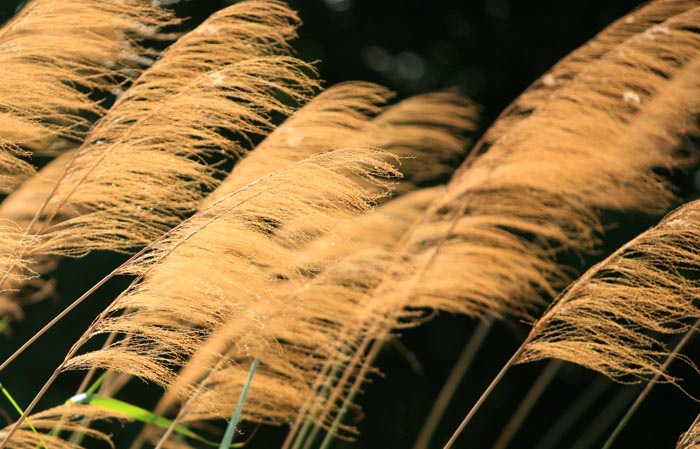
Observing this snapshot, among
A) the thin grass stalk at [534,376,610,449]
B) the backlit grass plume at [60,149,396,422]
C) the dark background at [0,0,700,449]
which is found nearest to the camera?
the backlit grass plume at [60,149,396,422]

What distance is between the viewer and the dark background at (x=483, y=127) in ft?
16.6

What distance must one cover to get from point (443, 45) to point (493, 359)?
2.40 meters

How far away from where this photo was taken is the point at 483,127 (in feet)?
20.0

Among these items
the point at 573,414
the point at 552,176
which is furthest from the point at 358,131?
the point at 573,414

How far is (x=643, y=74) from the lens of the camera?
88.2 inches

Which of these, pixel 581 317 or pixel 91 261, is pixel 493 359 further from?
pixel 581 317

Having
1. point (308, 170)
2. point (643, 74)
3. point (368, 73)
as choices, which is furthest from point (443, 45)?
point (308, 170)

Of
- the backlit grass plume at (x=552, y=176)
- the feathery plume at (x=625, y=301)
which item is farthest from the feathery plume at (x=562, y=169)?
the feathery plume at (x=625, y=301)

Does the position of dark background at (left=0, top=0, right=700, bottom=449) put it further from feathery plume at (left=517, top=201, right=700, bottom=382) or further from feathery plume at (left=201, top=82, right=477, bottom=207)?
feathery plume at (left=517, top=201, right=700, bottom=382)

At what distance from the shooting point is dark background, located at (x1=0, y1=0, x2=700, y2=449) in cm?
Result: 507

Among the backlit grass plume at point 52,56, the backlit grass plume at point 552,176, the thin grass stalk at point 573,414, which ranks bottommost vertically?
the thin grass stalk at point 573,414

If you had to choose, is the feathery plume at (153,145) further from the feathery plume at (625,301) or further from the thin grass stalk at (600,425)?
the thin grass stalk at (600,425)

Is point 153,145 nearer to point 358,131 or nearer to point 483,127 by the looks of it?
point 358,131

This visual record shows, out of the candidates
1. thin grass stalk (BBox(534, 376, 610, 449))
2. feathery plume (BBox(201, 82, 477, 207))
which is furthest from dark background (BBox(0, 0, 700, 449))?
feathery plume (BBox(201, 82, 477, 207))
